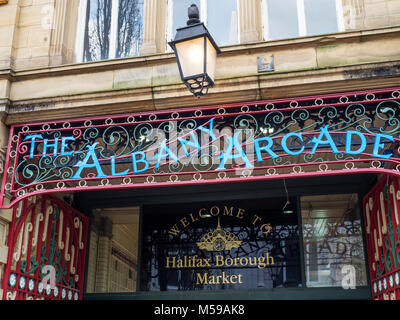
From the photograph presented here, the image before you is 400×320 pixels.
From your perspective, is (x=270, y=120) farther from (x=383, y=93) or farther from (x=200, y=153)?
(x=383, y=93)

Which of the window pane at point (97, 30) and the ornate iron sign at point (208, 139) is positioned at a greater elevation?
the window pane at point (97, 30)

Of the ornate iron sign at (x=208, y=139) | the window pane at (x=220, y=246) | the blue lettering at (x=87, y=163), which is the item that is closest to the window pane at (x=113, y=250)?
the window pane at (x=220, y=246)

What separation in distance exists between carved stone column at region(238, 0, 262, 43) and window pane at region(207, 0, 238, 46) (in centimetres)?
35

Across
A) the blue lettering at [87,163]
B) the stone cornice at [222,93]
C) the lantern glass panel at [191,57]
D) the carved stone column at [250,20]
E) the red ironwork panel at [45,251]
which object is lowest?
the red ironwork panel at [45,251]

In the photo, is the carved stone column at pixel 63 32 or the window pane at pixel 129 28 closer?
the carved stone column at pixel 63 32

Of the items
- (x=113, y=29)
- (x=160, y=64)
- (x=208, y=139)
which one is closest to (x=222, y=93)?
(x=208, y=139)

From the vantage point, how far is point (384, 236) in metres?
6.60

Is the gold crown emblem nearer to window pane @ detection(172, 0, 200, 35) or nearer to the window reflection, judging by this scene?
the window reflection

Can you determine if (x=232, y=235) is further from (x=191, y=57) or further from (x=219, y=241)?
(x=191, y=57)

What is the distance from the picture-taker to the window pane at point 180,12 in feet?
24.7

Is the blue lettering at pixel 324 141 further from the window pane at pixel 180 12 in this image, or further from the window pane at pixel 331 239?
the window pane at pixel 180 12

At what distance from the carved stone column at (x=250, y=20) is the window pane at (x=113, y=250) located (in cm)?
331

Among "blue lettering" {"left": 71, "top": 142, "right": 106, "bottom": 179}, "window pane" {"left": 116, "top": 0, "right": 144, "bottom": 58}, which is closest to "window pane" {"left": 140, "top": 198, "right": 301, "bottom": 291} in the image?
"blue lettering" {"left": 71, "top": 142, "right": 106, "bottom": 179}

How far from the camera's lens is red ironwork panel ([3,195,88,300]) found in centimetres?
644
